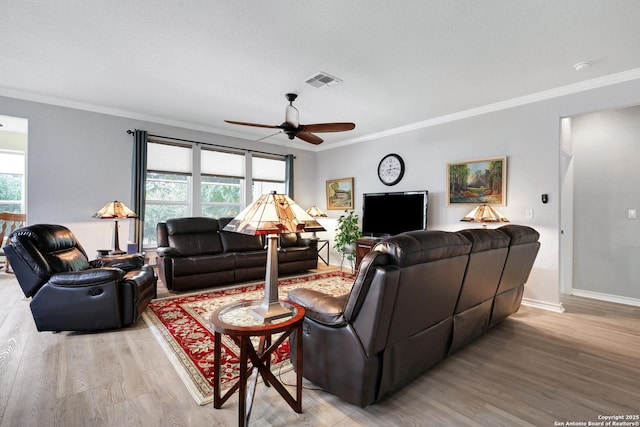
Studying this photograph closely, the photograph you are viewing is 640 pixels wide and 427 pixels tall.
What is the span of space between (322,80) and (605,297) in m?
4.56

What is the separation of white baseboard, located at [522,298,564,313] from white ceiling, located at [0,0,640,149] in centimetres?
253

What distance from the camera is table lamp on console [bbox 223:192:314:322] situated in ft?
5.45

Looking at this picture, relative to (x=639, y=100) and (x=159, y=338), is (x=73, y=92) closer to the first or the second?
(x=159, y=338)

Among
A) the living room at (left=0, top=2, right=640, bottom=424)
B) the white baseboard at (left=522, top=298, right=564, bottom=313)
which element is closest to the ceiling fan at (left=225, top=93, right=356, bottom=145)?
the living room at (left=0, top=2, right=640, bottom=424)

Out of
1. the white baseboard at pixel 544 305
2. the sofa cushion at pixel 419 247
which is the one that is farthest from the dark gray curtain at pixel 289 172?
the sofa cushion at pixel 419 247

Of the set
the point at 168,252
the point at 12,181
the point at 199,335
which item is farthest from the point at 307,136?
the point at 12,181

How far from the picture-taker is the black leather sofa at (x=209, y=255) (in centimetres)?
421

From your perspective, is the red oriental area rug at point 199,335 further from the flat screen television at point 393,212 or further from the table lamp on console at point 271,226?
the flat screen television at point 393,212

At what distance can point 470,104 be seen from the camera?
4.27 m

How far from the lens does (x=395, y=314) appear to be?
1.67 meters

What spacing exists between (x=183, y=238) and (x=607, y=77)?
555 centimetres

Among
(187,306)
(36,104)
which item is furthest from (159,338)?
(36,104)

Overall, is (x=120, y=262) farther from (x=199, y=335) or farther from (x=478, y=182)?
(x=478, y=182)

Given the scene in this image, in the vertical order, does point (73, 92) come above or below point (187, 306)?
above
